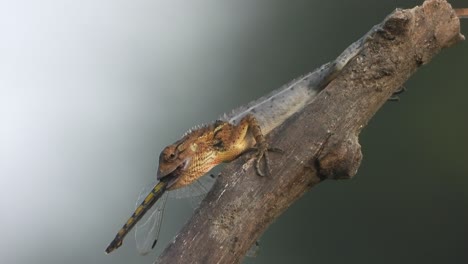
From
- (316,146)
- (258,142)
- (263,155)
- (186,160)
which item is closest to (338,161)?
(316,146)

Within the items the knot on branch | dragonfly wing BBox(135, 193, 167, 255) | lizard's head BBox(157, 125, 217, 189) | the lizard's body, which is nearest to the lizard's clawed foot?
the lizard's body

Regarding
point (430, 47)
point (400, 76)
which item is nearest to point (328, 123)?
point (400, 76)

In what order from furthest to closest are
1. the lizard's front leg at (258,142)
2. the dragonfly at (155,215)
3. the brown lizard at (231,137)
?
the dragonfly at (155,215)
the brown lizard at (231,137)
the lizard's front leg at (258,142)

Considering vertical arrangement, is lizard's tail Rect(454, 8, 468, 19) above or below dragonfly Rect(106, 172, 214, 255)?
above

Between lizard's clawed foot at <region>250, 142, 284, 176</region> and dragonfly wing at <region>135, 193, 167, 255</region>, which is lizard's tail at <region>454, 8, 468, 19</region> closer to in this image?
lizard's clawed foot at <region>250, 142, 284, 176</region>

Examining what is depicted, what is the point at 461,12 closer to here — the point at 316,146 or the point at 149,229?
the point at 316,146

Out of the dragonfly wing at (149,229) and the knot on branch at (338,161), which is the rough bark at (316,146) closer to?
the knot on branch at (338,161)

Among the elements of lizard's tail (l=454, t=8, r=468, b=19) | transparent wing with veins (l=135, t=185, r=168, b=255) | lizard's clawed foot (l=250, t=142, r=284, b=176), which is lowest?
transparent wing with veins (l=135, t=185, r=168, b=255)

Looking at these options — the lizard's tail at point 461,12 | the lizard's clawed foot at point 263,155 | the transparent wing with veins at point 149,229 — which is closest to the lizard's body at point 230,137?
the lizard's clawed foot at point 263,155
